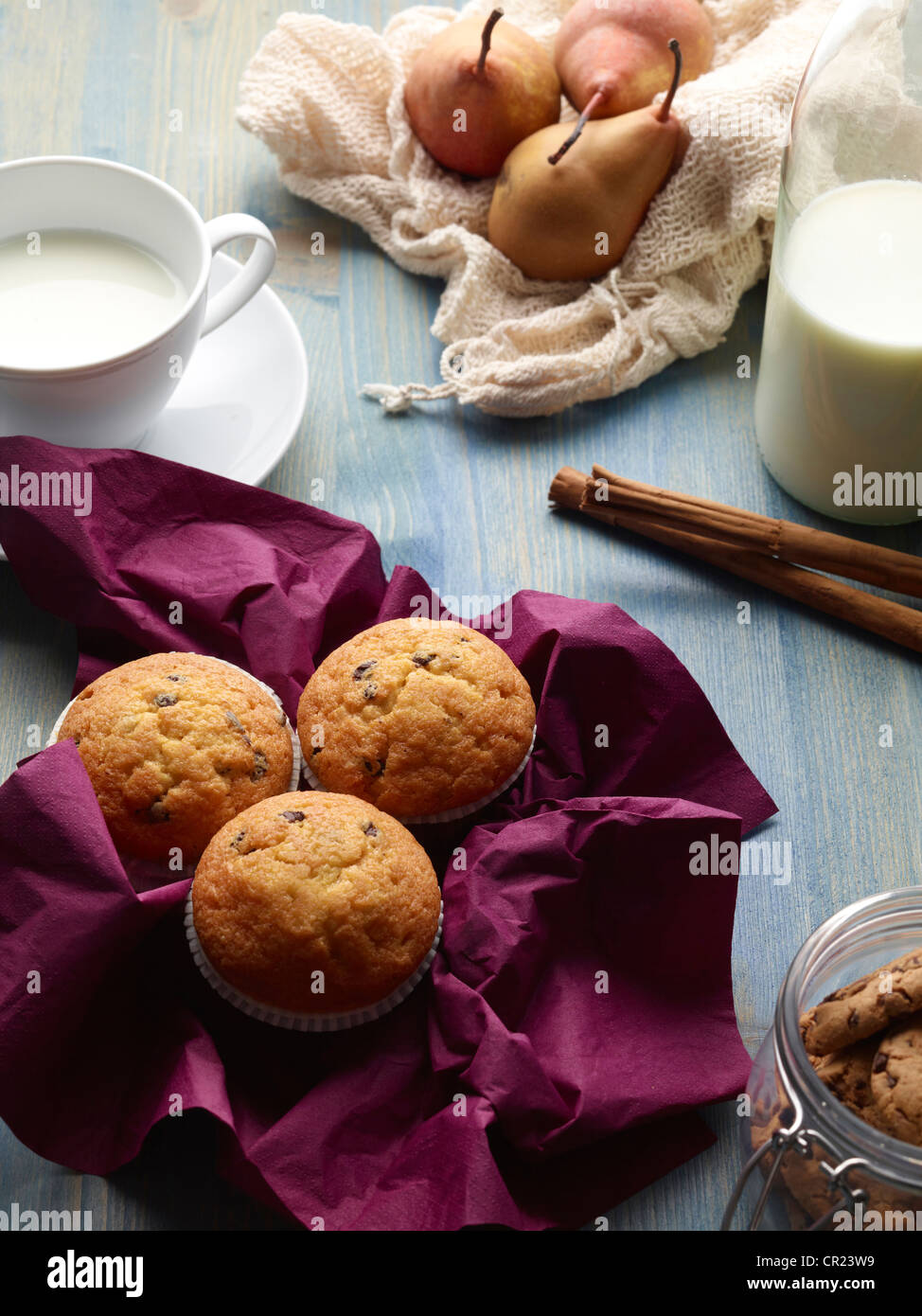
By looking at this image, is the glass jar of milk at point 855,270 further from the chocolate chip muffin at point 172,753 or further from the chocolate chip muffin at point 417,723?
the chocolate chip muffin at point 172,753

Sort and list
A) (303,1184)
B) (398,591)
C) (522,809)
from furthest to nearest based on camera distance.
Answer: (398,591), (522,809), (303,1184)

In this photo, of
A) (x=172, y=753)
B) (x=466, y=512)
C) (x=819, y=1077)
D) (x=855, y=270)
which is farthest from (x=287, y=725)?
(x=855, y=270)

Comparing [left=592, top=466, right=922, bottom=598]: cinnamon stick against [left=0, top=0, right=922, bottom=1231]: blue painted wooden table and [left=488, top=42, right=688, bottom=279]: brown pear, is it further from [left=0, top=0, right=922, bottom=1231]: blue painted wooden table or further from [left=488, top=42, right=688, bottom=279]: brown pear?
[left=488, top=42, right=688, bottom=279]: brown pear

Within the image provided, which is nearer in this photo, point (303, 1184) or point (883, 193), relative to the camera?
point (303, 1184)

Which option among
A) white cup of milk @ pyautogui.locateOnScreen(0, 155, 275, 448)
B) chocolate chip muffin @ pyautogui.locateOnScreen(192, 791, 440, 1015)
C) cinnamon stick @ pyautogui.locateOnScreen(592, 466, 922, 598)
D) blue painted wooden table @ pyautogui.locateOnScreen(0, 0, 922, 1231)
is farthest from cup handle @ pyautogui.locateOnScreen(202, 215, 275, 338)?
chocolate chip muffin @ pyautogui.locateOnScreen(192, 791, 440, 1015)
